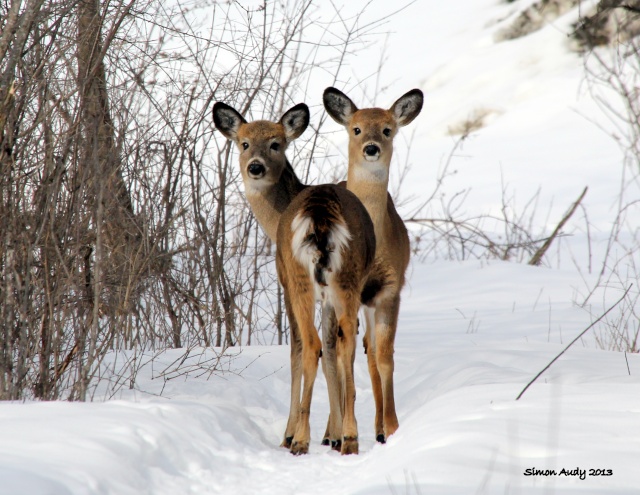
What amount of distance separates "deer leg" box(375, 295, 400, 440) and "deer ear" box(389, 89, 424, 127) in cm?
179

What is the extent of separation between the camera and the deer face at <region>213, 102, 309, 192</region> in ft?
23.4

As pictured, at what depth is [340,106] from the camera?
712cm

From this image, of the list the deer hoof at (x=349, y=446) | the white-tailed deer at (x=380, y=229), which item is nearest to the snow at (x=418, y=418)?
the deer hoof at (x=349, y=446)

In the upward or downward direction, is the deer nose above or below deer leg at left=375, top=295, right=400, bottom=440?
above

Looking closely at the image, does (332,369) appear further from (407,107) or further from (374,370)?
(407,107)

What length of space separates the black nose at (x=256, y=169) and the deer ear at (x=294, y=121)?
50cm

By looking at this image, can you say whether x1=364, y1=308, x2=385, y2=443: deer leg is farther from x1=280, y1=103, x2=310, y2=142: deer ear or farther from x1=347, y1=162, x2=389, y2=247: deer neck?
x1=280, y1=103, x2=310, y2=142: deer ear

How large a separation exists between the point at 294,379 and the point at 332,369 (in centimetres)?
38

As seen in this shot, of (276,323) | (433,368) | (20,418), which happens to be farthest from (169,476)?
(276,323)

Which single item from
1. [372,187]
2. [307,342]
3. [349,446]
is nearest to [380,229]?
[372,187]

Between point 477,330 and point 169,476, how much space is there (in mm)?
6664

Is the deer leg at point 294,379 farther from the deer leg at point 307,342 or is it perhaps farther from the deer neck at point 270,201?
the deer neck at point 270,201

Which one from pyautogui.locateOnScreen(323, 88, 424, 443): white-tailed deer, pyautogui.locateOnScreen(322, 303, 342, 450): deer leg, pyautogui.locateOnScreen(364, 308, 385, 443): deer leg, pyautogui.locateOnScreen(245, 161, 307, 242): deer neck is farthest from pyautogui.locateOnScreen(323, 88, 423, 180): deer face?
pyautogui.locateOnScreen(322, 303, 342, 450): deer leg

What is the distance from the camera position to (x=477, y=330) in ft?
34.0
